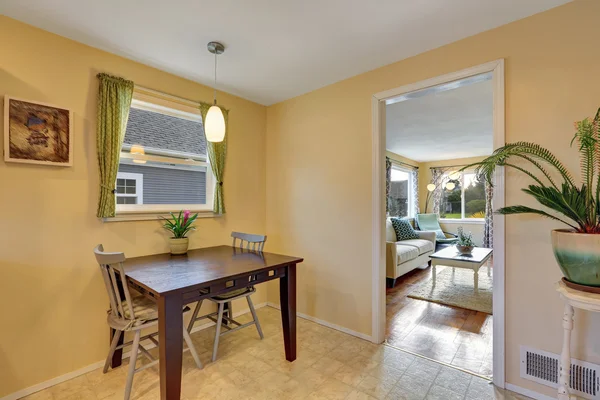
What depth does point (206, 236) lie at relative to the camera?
9.15ft

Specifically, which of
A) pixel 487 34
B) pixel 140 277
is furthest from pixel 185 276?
pixel 487 34

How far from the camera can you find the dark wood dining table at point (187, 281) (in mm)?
1442

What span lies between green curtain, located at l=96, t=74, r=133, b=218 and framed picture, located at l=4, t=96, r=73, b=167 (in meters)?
0.18

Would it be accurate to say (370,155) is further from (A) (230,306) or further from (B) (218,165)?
(A) (230,306)

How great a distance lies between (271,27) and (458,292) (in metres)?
3.92

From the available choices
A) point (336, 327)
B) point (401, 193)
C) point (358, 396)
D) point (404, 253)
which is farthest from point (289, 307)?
point (401, 193)

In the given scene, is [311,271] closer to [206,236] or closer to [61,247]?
[206,236]

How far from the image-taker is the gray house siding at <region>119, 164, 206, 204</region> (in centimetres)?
245

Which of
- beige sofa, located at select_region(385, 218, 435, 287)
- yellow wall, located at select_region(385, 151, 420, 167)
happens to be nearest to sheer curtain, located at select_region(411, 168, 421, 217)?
yellow wall, located at select_region(385, 151, 420, 167)

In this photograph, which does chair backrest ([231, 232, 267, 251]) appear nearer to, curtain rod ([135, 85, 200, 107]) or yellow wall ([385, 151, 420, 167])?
curtain rod ([135, 85, 200, 107])

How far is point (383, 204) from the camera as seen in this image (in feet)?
8.07

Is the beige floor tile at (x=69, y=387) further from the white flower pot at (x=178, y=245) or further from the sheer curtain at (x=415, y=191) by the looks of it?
the sheer curtain at (x=415, y=191)

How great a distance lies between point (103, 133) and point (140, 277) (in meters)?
1.20

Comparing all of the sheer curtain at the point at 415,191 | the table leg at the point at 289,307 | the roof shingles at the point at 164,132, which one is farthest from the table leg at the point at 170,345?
the sheer curtain at the point at 415,191
